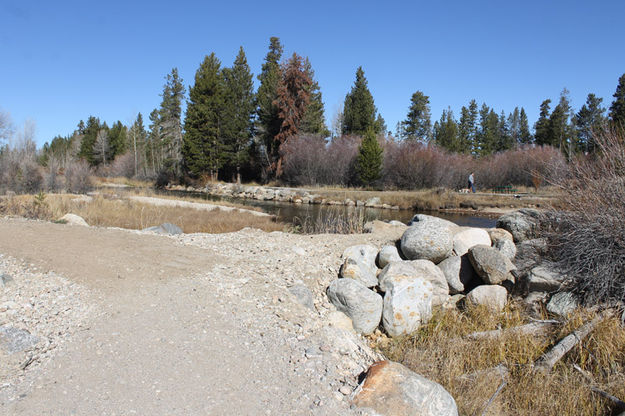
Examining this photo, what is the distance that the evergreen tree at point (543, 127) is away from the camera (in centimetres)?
4734

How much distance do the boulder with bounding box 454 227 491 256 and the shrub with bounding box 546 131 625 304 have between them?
4.37ft

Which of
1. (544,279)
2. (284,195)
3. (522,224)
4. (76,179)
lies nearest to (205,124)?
(284,195)

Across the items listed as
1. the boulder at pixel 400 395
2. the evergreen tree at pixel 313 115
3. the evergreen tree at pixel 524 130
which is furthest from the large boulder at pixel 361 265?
the evergreen tree at pixel 524 130

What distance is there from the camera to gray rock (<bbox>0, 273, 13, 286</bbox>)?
14.8 ft

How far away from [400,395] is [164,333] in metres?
2.28

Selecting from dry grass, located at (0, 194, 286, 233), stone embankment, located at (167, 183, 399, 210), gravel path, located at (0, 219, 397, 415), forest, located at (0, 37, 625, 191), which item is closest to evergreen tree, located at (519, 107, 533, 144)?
forest, located at (0, 37, 625, 191)

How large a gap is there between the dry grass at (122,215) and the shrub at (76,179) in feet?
32.3

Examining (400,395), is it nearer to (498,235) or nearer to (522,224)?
(498,235)

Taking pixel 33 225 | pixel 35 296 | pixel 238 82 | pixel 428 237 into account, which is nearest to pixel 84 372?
pixel 35 296

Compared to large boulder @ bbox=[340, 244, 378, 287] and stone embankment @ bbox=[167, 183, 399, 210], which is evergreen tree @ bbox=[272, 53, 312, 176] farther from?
large boulder @ bbox=[340, 244, 378, 287]

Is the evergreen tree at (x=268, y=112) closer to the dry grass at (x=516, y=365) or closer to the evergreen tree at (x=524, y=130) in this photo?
the dry grass at (x=516, y=365)

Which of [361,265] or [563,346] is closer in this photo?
[563,346]

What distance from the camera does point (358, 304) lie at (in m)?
5.49

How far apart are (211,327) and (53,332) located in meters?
1.47
